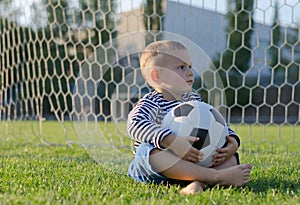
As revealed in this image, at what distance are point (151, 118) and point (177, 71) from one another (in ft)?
0.64

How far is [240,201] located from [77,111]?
6.84 ft

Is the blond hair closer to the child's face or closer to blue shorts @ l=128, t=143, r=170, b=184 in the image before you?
the child's face

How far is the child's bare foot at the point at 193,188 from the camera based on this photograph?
138 centimetres

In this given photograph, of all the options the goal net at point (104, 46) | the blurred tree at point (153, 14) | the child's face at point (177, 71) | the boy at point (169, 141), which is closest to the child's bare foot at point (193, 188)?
the boy at point (169, 141)

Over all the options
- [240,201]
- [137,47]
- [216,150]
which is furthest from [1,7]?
[240,201]

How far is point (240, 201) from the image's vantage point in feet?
4.17

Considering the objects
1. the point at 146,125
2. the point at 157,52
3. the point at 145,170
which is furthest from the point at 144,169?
the point at 157,52

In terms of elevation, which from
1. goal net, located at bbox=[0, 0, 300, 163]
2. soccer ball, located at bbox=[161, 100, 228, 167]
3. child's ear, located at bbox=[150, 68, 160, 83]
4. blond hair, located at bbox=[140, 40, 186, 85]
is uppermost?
blond hair, located at bbox=[140, 40, 186, 85]

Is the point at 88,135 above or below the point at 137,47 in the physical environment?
below

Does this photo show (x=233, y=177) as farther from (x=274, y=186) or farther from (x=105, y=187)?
(x=105, y=187)

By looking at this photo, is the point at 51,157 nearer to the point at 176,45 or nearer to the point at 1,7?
the point at 176,45

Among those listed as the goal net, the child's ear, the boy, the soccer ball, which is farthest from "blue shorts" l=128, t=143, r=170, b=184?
the goal net

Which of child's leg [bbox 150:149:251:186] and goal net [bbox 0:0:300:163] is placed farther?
goal net [bbox 0:0:300:163]

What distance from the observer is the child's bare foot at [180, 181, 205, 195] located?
4.54ft
